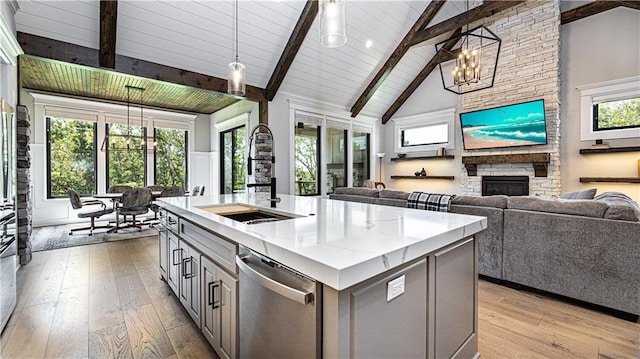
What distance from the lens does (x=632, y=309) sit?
7.28 feet

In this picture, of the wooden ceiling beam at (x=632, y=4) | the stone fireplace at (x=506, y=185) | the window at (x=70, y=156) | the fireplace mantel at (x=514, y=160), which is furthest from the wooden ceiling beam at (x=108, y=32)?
the wooden ceiling beam at (x=632, y=4)

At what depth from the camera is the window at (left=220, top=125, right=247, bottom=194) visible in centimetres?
686

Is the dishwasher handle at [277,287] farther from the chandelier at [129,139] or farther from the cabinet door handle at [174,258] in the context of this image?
the chandelier at [129,139]

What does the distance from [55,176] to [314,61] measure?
6078mm

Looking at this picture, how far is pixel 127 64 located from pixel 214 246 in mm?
3903

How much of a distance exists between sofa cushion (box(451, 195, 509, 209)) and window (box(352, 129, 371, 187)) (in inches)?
182

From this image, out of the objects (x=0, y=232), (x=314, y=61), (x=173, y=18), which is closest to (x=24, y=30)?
(x=173, y=18)

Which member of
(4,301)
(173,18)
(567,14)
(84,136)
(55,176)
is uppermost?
(567,14)

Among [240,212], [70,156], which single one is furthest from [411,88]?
[70,156]

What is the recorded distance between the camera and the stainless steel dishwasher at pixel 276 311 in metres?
1.02

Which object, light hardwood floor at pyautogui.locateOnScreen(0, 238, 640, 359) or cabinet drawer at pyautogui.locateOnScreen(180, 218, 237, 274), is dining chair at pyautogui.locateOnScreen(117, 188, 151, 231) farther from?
cabinet drawer at pyautogui.locateOnScreen(180, 218, 237, 274)

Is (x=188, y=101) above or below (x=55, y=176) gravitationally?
above

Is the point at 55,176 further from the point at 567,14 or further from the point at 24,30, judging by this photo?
the point at 567,14

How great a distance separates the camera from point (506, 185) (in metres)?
5.76
